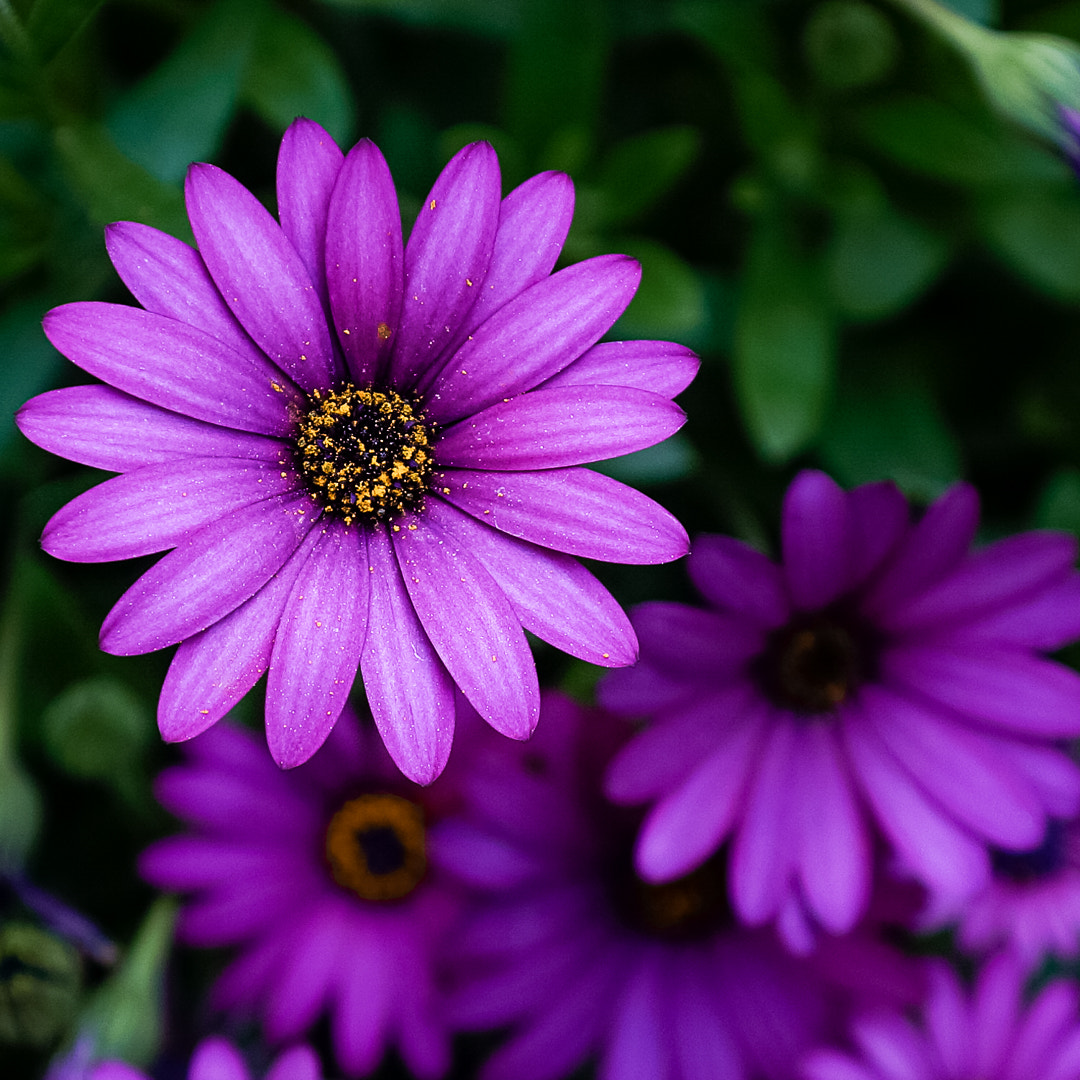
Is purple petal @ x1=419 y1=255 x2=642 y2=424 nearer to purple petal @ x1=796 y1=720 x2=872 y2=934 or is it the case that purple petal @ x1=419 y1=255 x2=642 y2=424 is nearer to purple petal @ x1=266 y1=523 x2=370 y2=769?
purple petal @ x1=266 y1=523 x2=370 y2=769

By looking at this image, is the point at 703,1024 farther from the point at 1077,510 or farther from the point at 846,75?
the point at 846,75

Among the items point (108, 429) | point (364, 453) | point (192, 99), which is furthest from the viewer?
point (192, 99)

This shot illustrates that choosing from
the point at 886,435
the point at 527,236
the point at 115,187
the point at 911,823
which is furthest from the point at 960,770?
the point at 115,187

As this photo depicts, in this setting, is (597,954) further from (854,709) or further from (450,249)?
(450,249)

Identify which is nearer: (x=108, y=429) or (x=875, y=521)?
(x=108, y=429)

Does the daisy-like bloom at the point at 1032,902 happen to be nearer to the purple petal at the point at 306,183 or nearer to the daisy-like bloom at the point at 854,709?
the daisy-like bloom at the point at 854,709

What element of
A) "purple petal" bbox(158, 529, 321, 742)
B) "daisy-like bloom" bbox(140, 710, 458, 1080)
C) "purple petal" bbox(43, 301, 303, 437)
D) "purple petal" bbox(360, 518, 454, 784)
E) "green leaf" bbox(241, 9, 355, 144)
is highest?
"green leaf" bbox(241, 9, 355, 144)

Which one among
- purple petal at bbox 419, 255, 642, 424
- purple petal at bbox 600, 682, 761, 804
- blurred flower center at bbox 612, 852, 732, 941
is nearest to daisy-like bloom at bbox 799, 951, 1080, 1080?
blurred flower center at bbox 612, 852, 732, 941
